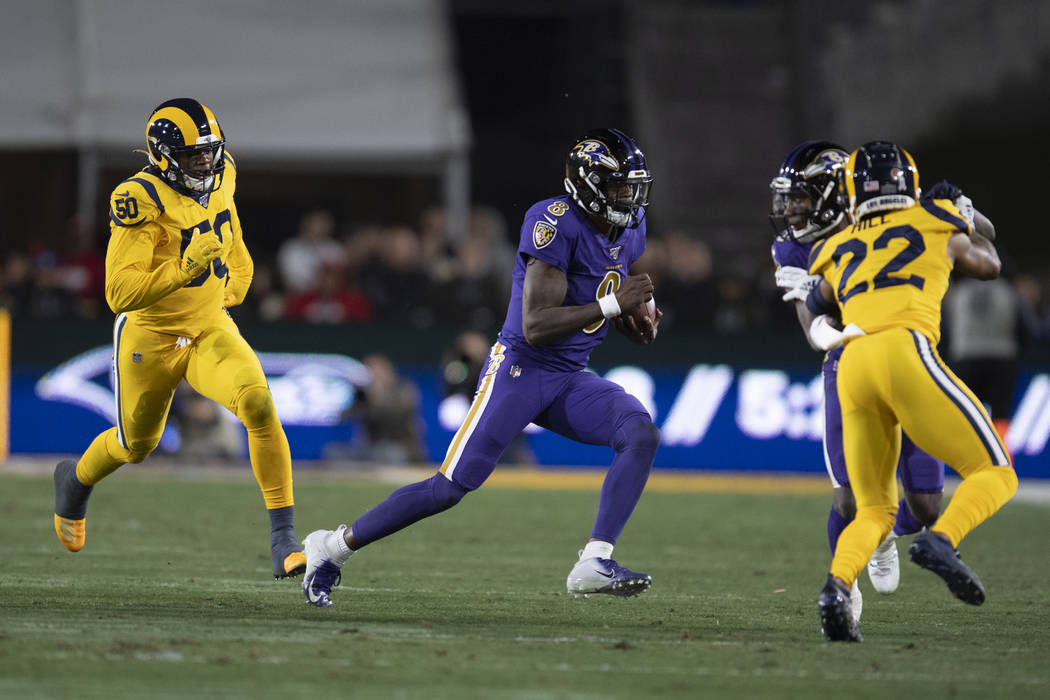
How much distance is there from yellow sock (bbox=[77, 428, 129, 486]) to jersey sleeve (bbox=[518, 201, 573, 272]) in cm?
218

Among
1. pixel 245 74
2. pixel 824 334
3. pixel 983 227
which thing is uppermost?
pixel 245 74

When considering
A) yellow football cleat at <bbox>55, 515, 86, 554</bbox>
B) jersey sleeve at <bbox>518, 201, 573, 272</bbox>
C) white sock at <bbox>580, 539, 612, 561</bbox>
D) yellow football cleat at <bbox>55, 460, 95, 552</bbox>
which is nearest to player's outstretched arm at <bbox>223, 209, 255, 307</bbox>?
yellow football cleat at <bbox>55, 460, 95, 552</bbox>

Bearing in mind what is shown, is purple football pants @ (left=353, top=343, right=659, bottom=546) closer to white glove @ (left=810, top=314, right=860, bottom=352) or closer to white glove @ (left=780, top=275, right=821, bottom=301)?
white glove @ (left=810, top=314, right=860, bottom=352)

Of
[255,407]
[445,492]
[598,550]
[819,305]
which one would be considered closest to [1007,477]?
[819,305]

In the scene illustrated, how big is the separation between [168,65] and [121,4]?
122 cm

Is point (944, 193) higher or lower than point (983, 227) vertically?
higher

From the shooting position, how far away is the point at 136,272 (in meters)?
6.24

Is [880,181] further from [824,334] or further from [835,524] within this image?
[835,524]

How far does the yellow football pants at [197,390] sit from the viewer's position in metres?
6.25

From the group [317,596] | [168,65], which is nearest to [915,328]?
[317,596]

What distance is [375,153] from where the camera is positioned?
17922mm

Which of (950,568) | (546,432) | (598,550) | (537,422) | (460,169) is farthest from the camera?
(460,169)

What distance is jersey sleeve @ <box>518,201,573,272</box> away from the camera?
5.79 meters

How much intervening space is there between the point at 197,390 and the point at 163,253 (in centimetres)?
63
